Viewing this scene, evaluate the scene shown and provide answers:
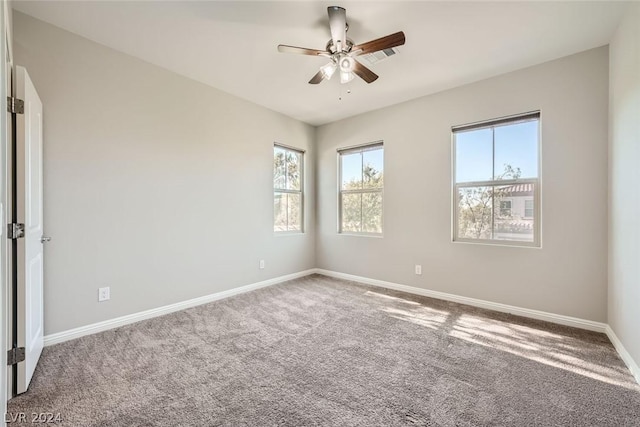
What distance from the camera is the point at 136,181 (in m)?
2.85

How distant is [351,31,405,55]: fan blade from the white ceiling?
0.25 metres

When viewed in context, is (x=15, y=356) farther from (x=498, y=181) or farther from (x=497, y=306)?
(x=498, y=181)

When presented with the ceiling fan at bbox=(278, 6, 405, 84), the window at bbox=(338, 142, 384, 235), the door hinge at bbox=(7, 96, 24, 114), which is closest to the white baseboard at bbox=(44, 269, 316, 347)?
the window at bbox=(338, 142, 384, 235)

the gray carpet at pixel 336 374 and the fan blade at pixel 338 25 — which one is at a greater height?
the fan blade at pixel 338 25

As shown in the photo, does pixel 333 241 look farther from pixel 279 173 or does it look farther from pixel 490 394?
pixel 490 394

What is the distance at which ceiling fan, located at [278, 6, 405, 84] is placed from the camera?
81.0 inches

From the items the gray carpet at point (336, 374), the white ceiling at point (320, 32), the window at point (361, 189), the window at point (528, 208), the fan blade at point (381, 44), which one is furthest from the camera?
the window at point (361, 189)

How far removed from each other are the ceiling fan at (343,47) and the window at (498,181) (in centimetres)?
172

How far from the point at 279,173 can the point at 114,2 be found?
106 inches

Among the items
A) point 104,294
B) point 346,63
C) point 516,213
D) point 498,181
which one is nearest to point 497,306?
point 516,213

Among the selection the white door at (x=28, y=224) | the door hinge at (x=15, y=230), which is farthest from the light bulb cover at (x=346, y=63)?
the door hinge at (x=15, y=230)

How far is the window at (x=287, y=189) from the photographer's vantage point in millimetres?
4391

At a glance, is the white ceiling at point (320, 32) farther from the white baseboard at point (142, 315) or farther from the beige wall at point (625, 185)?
the white baseboard at point (142, 315)

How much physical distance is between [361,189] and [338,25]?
8.60 ft
